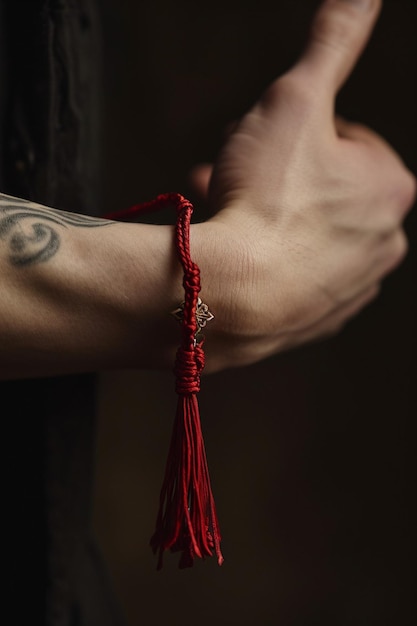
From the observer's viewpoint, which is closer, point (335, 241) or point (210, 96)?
point (335, 241)

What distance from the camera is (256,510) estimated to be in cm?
135

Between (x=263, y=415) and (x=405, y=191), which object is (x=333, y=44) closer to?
(x=405, y=191)

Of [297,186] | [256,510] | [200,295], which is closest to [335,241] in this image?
[297,186]

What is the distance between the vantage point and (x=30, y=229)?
51 cm

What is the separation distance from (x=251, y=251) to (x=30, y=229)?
0.15 metres

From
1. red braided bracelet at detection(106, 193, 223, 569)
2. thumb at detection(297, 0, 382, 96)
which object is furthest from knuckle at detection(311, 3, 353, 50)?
red braided bracelet at detection(106, 193, 223, 569)

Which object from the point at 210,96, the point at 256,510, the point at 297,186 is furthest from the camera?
the point at 256,510

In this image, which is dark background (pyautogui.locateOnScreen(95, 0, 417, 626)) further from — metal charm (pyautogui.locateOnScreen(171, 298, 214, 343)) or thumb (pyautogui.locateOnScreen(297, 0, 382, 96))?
metal charm (pyautogui.locateOnScreen(171, 298, 214, 343))

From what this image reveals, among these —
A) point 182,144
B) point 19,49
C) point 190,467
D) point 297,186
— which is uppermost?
point 182,144

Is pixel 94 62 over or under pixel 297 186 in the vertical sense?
over

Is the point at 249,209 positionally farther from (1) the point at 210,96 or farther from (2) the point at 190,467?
(1) the point at 210,96

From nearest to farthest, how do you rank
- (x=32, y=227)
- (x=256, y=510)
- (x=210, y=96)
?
(x=32, y=227) < (x=210, y=96) < (x=256, y=510)

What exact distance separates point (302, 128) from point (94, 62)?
211mm

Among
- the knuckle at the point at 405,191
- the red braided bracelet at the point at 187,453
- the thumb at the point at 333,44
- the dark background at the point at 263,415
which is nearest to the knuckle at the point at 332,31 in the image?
the thumb at the point at 333,44
